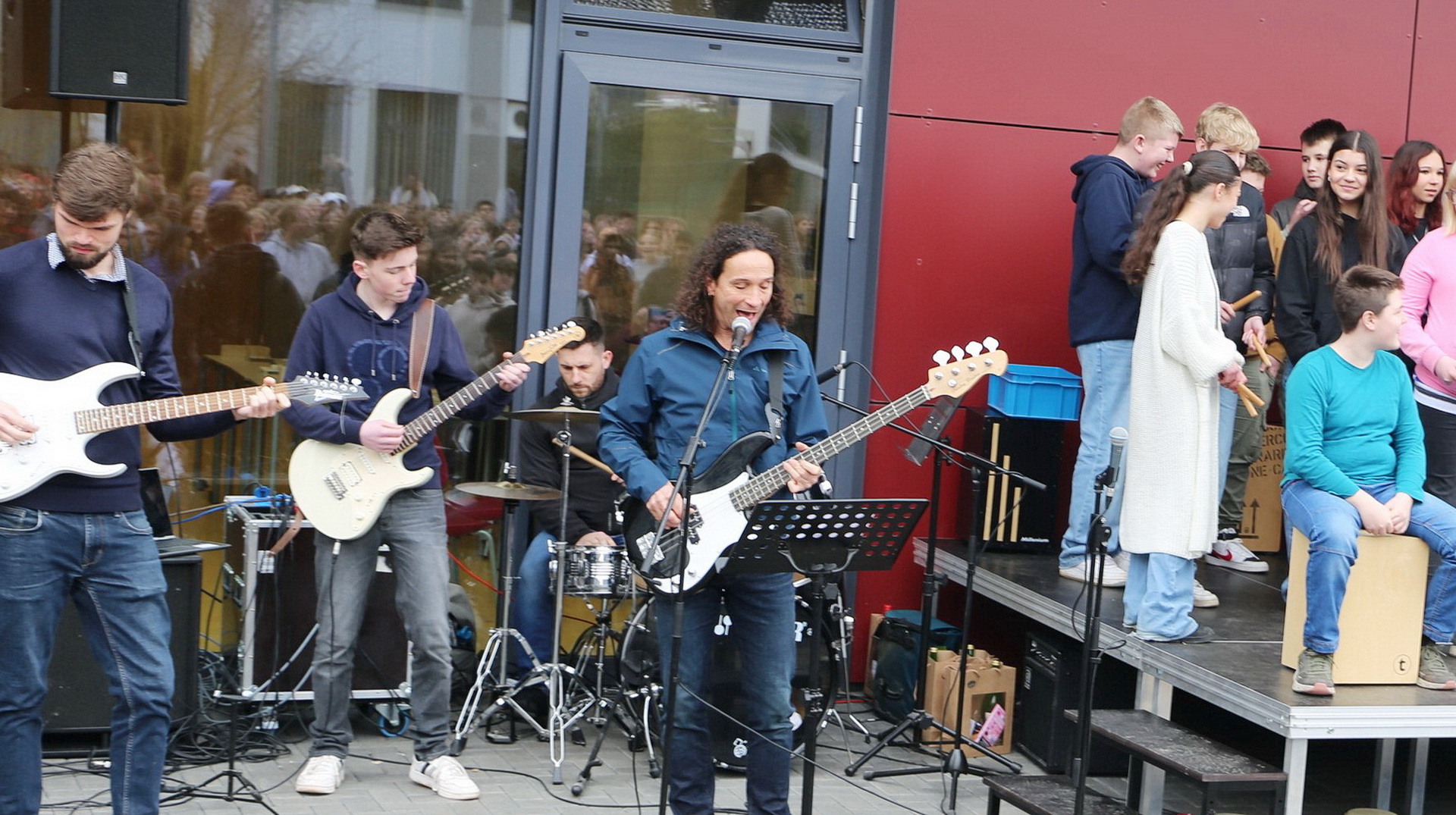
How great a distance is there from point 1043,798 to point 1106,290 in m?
2.47

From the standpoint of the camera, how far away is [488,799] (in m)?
5.68

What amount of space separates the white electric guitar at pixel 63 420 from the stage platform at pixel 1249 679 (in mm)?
3235

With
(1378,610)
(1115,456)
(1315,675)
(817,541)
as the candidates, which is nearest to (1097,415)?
(1378,610)

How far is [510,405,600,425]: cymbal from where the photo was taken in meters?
6.05

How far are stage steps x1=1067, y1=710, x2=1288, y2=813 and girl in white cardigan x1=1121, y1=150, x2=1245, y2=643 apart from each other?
1.68 feet

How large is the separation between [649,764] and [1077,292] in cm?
281

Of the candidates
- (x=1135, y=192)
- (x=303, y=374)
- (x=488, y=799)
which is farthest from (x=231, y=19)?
(x=1135, y=192)

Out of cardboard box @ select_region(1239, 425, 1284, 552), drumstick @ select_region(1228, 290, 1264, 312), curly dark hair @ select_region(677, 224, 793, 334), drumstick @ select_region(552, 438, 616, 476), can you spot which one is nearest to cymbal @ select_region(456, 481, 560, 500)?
drumstick @ select_region(552, 438, 616, 476)

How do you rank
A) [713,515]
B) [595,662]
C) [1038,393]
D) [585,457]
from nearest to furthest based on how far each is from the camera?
[713,515] → [585,457] → [595,662] → [1038,393]

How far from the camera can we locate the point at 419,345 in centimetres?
572

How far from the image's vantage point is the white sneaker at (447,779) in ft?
18.5

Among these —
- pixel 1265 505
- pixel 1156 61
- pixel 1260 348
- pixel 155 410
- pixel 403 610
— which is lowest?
pixel 403 610

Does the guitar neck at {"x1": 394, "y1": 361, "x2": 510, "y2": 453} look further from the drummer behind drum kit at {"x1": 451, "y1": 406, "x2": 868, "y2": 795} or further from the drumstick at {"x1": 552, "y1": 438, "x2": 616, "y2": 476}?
the drumstick at {"x1": 552, "y1": 438, "x2": 616, "y2": 476}

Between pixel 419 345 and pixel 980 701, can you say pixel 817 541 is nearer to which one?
pixel 419 345
